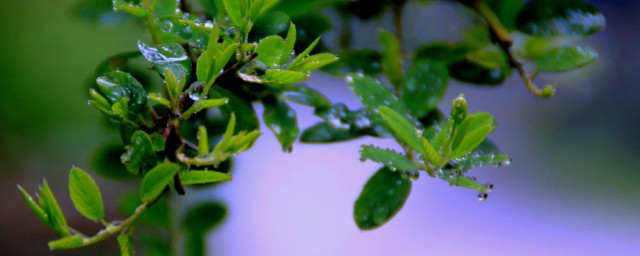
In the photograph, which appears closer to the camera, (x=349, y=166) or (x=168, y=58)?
(x=168, y=58)

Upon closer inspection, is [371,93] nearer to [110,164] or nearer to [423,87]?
[423,87]

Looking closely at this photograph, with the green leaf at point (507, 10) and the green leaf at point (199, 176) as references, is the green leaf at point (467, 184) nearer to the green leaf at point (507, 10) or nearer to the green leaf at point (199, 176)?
the green leaf at point (199, 176)

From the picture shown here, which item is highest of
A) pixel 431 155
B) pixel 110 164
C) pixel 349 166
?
pixel 431 155

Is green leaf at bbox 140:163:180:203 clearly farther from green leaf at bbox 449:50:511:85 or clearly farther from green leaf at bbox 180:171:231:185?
green leaf at bbox 449:50:511:85

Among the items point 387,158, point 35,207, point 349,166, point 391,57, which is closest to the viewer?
point 35,207

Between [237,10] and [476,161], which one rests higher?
→ [237,10]

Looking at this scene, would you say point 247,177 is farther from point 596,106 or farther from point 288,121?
point 596,106

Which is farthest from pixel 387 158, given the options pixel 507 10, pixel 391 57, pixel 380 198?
pixel 507 10
